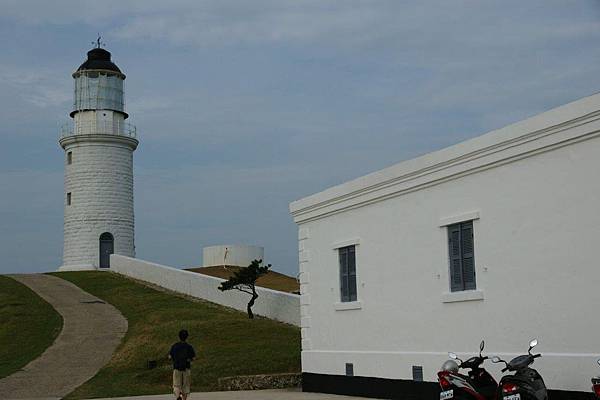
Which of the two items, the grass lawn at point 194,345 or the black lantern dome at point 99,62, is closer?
the grass lawn at point 194,345

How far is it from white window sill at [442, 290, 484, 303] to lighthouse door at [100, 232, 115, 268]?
113ft

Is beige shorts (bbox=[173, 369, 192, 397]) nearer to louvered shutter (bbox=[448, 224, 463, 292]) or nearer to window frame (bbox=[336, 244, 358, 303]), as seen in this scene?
window frame (bbox=[336, 244, 358, 303])

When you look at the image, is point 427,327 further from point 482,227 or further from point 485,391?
point 485,391

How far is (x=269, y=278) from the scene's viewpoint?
160 ft

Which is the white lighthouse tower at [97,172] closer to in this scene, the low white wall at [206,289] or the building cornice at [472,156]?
the low white wall at [206,289]

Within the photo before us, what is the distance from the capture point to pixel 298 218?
18469 mm

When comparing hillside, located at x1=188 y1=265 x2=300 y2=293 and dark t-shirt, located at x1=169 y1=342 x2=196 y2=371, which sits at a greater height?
hillside, located at x1=188 y1=265 x2=300 y2=293

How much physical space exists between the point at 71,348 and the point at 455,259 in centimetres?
1596

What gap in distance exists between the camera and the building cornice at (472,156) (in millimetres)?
10898

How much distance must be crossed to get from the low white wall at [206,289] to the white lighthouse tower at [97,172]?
159 centimetres

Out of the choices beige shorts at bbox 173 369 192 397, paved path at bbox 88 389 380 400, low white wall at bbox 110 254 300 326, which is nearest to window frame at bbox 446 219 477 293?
paved path at bbox 88 389 380 400

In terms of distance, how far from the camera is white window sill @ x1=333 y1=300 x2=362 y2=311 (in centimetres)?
1602

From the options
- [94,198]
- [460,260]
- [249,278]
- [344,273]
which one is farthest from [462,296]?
[94,198]

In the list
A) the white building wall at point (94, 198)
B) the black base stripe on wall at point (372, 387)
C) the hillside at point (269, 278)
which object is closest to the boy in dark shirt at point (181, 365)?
the black base stripe on wall at point (372, 387)
